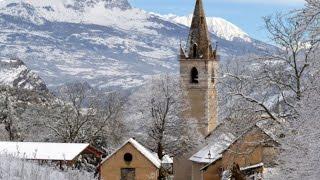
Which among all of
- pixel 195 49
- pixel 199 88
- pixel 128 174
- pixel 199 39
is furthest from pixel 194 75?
pixel 128 174

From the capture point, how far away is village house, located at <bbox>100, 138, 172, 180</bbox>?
166ft

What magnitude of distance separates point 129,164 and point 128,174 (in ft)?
2.93

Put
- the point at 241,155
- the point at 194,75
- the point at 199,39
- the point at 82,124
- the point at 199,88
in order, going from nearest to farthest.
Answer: the point at 241,155, the point at 199,88, the point at 194,75, the point at 199,39, the point at 82,124

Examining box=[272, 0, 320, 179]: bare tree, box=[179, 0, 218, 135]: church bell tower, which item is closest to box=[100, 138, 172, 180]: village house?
box=[179, 0, 218, 135]: church bell tower

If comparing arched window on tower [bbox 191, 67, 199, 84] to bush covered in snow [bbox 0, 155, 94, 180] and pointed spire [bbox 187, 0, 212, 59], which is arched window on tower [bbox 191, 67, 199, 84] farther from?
bush covered in snow [bbox 0, 155, 94, 180]

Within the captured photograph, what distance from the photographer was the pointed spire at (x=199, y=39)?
66500 millimetres

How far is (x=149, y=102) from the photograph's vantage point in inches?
2375

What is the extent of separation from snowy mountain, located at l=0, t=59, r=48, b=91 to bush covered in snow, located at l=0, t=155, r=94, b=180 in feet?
449

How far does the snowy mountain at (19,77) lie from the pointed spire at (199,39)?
8607 centimetres

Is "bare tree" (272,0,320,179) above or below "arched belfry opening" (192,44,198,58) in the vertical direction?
below

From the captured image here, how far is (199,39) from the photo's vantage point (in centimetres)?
6662

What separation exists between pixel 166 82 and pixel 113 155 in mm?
13479

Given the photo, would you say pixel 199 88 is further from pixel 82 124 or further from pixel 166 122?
pixel 82 124

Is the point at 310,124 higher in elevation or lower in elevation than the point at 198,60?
lower
